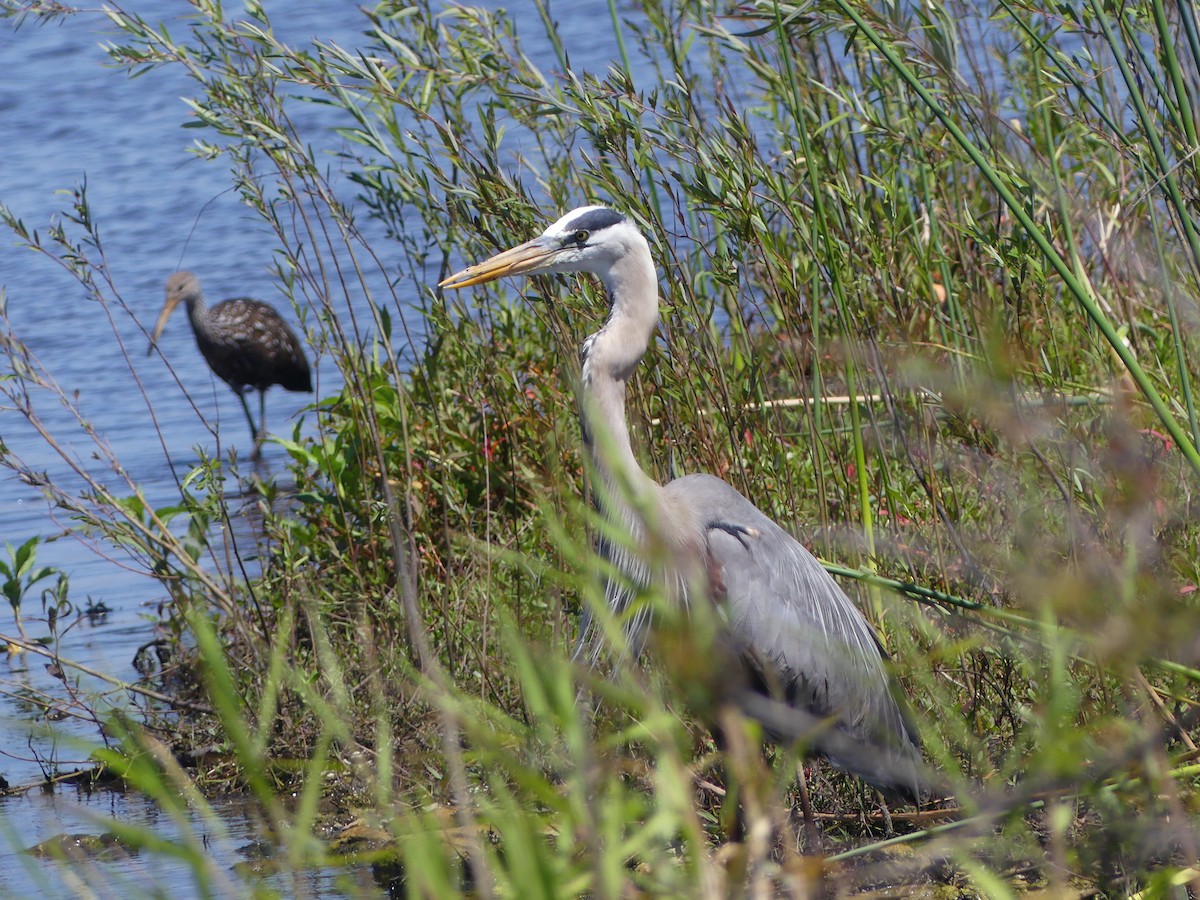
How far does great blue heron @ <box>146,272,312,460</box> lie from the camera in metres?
9.19

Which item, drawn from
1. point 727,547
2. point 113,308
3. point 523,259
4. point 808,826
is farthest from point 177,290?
point 808,826

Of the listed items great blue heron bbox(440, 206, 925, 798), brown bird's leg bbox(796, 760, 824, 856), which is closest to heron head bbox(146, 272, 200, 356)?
great blue heron bbox(440, 206, 925, 798)

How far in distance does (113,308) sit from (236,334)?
4.83 feet

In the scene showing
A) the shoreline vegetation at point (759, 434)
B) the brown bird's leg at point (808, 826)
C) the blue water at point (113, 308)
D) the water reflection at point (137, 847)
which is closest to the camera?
the shoreline vegetation at point (759, 434)

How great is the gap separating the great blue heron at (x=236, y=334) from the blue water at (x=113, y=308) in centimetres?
28

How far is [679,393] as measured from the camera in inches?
145

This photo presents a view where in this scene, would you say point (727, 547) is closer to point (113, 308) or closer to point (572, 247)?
point (572, 247)

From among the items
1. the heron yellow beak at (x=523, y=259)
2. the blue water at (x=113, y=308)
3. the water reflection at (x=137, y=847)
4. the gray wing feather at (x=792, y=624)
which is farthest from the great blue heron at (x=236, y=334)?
the gray wing feather at (x=792, y=624)

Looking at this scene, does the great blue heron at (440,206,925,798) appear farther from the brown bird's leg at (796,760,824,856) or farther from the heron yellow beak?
the brown bird's leg at (796,760,824,856)

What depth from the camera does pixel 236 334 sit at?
365 inches

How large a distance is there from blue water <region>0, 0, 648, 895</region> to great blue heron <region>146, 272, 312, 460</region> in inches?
11.1

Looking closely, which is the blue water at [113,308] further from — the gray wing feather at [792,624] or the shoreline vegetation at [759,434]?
the gray wing feather at [792,624]

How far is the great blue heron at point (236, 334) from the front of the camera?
919cm

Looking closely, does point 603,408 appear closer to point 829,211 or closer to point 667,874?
point 829,211
